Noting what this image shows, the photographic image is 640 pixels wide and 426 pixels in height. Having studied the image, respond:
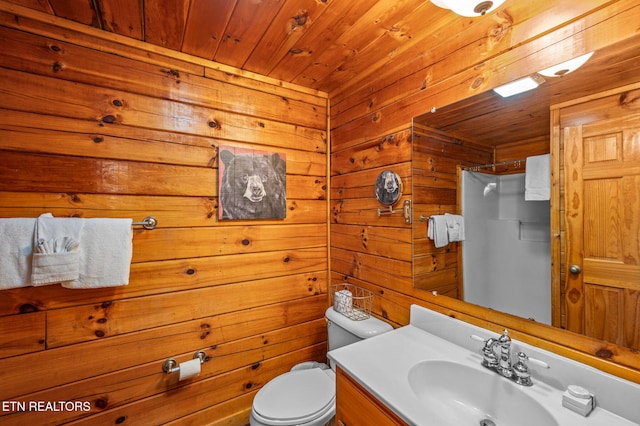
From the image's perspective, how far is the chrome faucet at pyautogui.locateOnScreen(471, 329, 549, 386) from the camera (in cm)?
87

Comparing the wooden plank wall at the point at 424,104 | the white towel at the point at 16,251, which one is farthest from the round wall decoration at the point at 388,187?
the white towel at the point at 16,251

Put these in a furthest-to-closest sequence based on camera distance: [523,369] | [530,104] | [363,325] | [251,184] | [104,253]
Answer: [251,184] < [363,325] < [104,253] < [530,104] < [523,369]

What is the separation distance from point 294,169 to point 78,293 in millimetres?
1300

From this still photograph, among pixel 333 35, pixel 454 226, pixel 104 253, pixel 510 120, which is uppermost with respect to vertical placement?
pixel 333 35

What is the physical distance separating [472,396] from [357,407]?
413 mm

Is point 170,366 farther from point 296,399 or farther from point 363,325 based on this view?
point 363,325

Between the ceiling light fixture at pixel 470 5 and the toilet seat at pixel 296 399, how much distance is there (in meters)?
1.68

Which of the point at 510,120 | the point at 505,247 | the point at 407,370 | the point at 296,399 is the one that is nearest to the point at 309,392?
the point at 296,399

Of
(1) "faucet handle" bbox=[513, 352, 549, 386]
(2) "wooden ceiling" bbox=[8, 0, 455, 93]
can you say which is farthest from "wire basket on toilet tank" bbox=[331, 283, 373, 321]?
(2) "wooden ceiling" bbox=[8, 0, 455, 93]

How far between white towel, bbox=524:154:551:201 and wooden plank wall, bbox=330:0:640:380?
7 cm

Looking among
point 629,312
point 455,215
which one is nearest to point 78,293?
point 455,215

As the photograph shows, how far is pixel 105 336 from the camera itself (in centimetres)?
130

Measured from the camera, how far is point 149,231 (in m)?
1.39

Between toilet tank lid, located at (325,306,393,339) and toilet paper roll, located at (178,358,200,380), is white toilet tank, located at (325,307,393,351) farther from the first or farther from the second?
toilet paper roll, located at (178,358,200,380)
